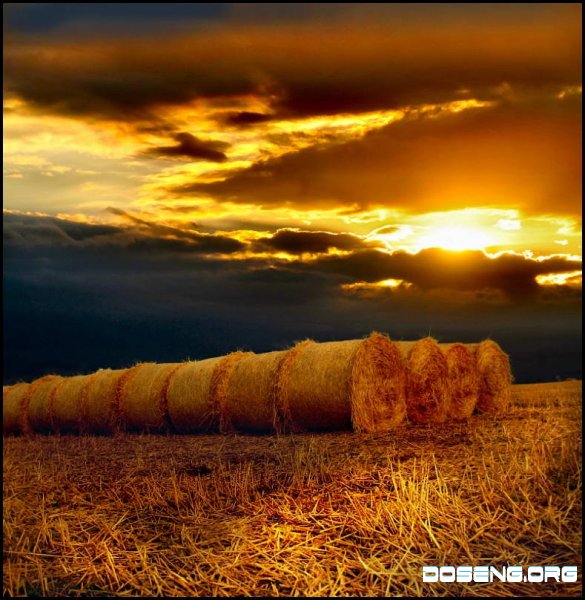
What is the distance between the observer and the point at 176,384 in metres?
12.6

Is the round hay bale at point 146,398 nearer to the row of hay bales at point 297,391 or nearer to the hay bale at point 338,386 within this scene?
the row of hay bales at point 297,391

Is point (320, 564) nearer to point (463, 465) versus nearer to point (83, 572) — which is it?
point (83, 572)

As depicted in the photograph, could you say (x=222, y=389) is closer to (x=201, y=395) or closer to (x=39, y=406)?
(x=201, y=395)

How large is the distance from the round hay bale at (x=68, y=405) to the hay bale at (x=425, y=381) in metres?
6.56

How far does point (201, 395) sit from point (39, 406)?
5.33 m

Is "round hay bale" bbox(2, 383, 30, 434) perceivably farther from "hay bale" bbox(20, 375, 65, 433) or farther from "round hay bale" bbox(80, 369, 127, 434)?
"round hay bale" bbox(80, 369, 127, 434)

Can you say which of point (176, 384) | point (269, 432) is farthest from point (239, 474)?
point (176, 384)

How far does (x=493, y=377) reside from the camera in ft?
45.4

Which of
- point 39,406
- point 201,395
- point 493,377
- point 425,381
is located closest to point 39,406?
point 39,406

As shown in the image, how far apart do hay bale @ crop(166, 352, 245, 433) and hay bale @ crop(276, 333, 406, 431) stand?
4.34ft

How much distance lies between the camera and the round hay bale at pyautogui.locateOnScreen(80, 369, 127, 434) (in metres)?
13.7

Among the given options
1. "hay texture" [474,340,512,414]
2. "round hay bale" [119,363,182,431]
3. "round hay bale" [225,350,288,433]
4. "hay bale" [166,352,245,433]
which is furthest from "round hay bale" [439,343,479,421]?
"round hay bale" [119,363,182,431]

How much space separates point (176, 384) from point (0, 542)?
7.71m

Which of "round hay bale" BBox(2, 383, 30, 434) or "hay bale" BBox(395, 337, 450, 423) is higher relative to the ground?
"hay bale" BBox(395, 337, 450, 423)
